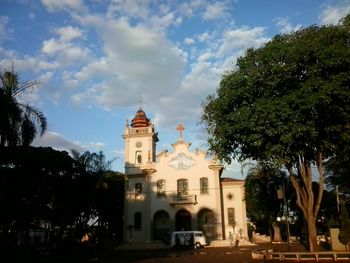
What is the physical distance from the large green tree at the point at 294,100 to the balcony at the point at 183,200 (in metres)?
24.2

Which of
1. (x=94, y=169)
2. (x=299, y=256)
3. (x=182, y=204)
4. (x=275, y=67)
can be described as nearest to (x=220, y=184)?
(x=182, y=204)

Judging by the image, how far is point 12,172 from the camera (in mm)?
33375

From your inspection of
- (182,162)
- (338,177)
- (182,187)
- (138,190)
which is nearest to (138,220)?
(138,190)

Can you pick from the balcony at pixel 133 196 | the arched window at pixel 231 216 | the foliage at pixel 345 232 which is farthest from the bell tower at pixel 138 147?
the foliage at pixel 345 232

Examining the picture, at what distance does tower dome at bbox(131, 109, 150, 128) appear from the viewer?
5441cm

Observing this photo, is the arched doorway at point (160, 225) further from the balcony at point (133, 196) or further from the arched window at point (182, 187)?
the arched window at point (182, 187)

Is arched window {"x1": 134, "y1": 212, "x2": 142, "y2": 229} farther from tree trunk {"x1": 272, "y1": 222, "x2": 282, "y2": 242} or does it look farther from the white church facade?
tree trunk {"x1": 272, "y1": 222, "x2": 282, "y2": 242}

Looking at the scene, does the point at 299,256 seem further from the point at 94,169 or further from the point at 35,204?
the point at 94,169

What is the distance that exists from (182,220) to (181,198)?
9.73 feet

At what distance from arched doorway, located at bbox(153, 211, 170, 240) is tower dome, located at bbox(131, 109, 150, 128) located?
42.0 feet

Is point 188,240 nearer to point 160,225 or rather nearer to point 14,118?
point 160,225

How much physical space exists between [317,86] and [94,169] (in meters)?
32.4

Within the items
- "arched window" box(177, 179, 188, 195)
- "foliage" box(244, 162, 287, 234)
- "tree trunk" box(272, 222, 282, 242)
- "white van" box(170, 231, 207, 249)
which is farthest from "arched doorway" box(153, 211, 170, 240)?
"tree trunk" box(272, 222, 282, 242)

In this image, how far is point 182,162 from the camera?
49.2 m
